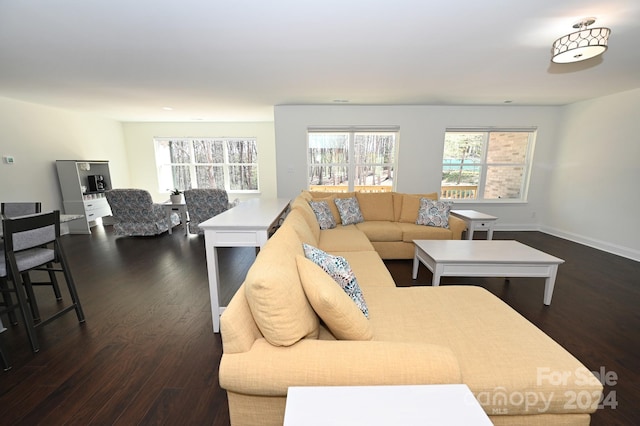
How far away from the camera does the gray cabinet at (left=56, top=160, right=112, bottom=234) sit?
4.64 meters

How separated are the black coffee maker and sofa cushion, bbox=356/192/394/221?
553cm

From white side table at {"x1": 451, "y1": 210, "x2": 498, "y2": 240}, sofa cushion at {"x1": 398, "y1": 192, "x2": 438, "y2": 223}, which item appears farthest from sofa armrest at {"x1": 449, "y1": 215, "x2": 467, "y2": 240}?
sofa cushion at {"x1": 398, "y1": 192, "x2": 438, "y2": 223}

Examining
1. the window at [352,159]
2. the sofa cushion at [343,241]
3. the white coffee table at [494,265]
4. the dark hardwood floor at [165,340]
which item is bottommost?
the dark hardwood floor at [165,340]

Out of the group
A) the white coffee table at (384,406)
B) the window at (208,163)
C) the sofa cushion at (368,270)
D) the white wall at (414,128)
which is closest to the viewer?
the white coffee table at (384,406)

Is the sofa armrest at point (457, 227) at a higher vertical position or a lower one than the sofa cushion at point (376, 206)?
lower

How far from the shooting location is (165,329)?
1951 millimetres

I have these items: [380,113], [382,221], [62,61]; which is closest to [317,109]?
[380,113]

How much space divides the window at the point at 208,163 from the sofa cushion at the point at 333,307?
6124 millimetres

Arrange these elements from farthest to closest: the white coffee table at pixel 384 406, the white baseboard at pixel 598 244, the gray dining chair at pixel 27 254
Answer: the white baseboard at pixel 598 244
the gray dining chair at pixel 27 254
the white coffee table at pixel 384 406

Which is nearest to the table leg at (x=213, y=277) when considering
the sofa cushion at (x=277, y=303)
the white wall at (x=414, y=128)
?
the sofa cushion at (x=277, y=303)

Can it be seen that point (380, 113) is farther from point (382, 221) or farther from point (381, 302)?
point (381, 302)

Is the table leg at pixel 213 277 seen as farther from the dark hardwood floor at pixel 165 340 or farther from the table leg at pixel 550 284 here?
the table leg at pixel 550 284

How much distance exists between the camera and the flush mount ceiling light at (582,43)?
1735 mm

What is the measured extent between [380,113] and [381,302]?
12.8ft
